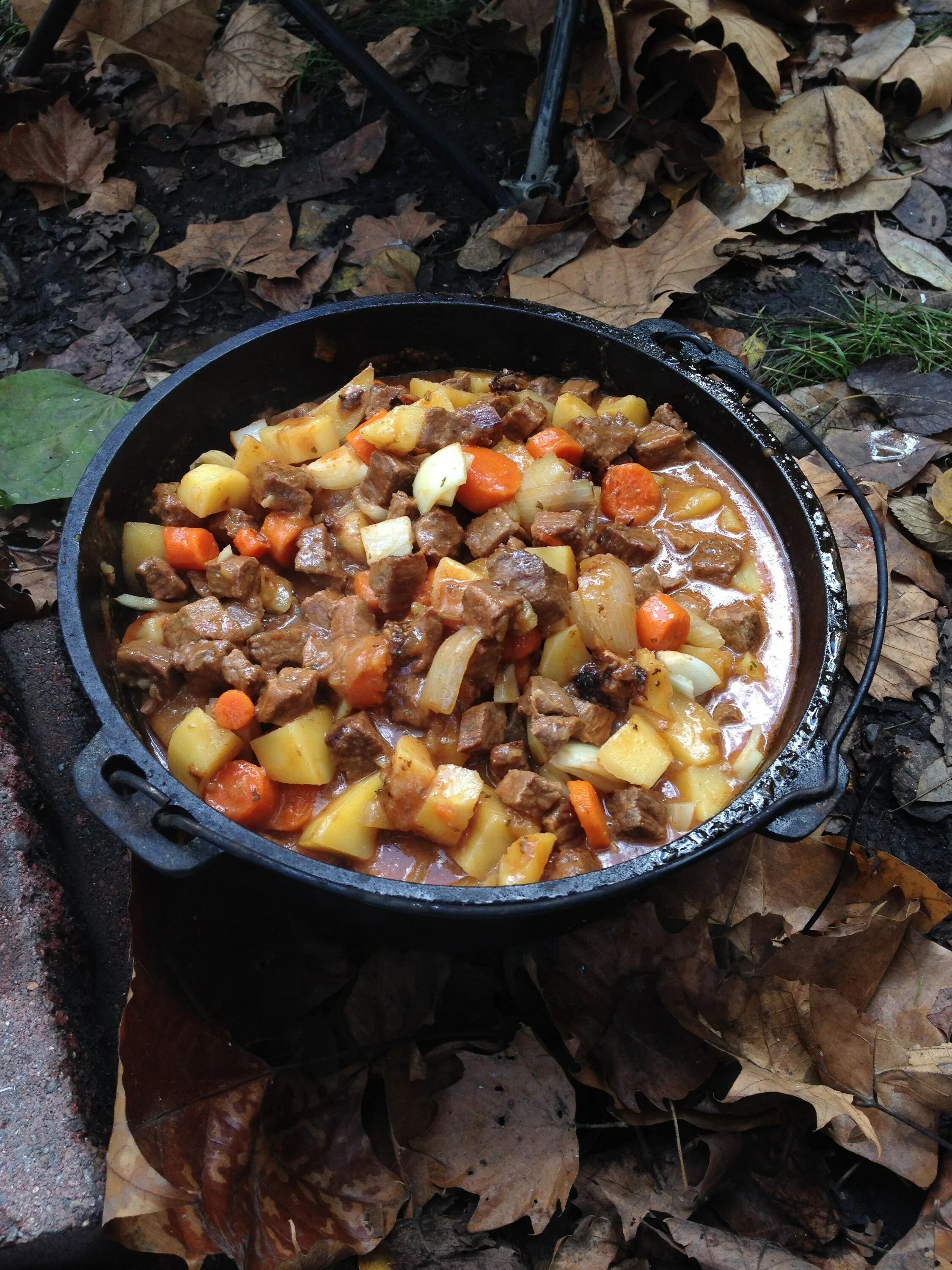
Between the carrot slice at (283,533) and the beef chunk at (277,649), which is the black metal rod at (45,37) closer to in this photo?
the carrot slice at (283,533)

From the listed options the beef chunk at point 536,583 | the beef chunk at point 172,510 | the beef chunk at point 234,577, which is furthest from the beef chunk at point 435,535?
the beef chunk at point 172,510

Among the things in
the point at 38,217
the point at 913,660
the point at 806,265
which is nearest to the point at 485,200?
the point at 806,265

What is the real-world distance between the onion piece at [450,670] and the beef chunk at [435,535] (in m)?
0.38

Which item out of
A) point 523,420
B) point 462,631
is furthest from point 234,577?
point 523,420

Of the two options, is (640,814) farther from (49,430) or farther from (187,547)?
(49,430)

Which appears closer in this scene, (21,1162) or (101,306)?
(21,1162)

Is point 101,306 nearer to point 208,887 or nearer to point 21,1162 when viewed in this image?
point 208,887

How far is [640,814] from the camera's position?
92.4 inches

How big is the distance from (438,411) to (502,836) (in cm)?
133

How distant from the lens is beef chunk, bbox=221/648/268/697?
2.55 metres

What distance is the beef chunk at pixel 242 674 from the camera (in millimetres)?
2551

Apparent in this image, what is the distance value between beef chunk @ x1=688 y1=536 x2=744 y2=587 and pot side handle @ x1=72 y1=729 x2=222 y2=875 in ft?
5.46

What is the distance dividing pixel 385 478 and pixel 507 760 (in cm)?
97

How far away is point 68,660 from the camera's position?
10.1 ft
